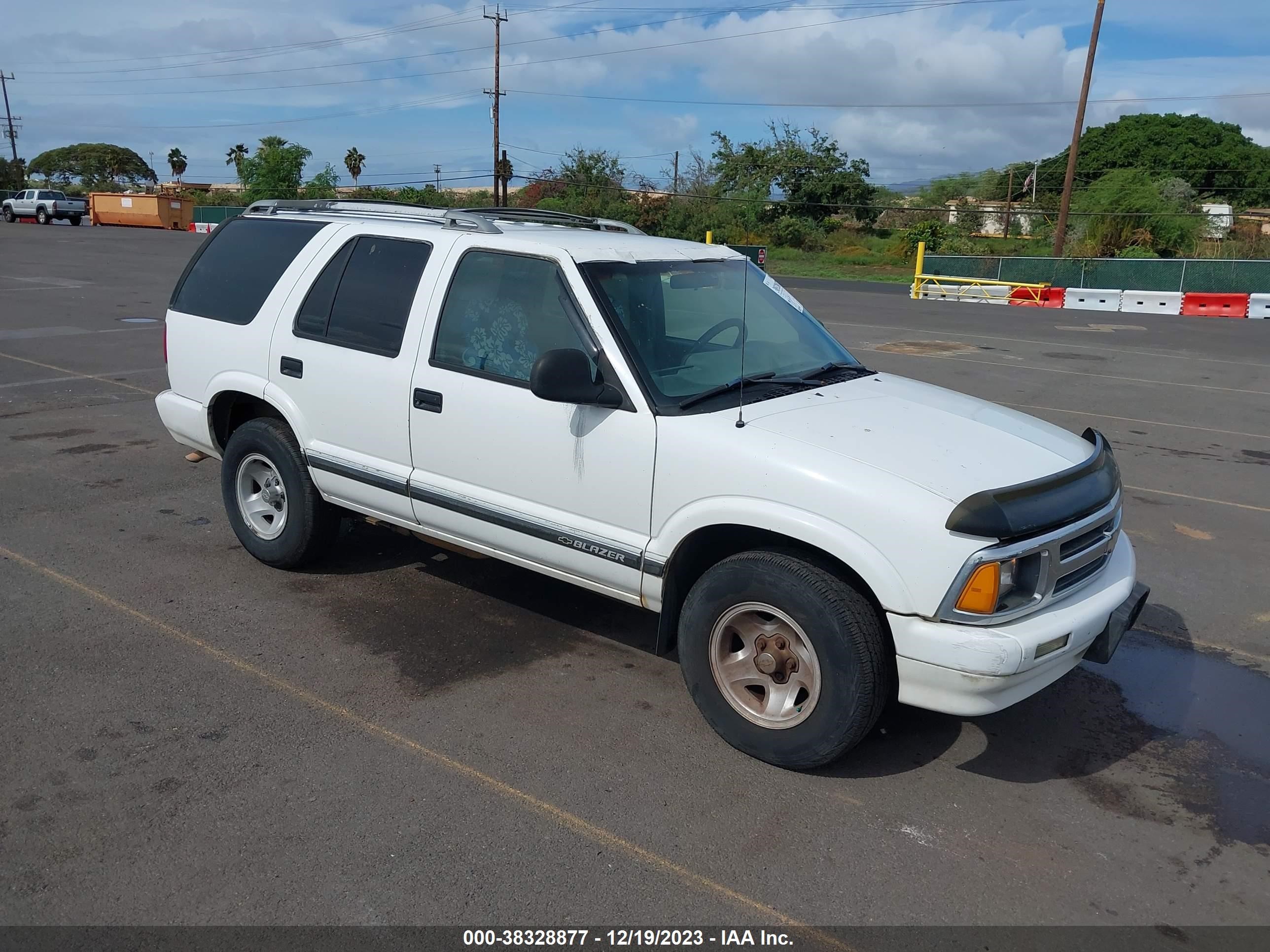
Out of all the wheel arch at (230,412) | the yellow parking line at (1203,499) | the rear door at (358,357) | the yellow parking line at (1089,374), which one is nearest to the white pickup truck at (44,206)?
the yellow parking line at (1089,374)

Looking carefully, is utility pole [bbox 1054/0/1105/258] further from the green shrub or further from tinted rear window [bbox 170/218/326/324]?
tinted rear window [bbox 170/218/326/324]

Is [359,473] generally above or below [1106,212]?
below

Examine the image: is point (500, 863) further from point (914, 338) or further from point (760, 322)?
point (914, 338)

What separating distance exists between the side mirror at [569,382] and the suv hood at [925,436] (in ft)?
1.87

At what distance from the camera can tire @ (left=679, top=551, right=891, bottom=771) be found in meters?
3.57

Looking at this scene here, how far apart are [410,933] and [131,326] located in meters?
15.0

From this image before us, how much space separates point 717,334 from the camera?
468cm

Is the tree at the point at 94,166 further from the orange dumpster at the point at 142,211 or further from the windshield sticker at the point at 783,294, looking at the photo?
the windshield sticker at the point at 783,294

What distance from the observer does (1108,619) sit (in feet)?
12.6

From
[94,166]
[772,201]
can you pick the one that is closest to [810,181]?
[772,201]

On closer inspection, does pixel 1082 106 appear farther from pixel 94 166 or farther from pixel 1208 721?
pixel 94 166

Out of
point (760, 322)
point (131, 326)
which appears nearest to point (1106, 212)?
point (131, 326)

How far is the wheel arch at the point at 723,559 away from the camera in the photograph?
366cm

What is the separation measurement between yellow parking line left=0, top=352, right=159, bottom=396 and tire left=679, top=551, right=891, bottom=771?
8291 millimetres
